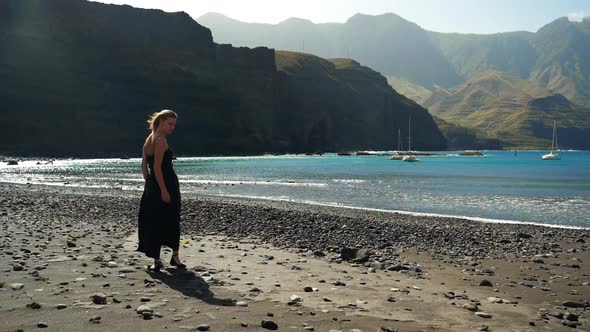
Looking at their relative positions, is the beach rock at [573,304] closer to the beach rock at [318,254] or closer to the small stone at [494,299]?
the small stone at [494,299]

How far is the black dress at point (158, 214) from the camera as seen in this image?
1055 cm

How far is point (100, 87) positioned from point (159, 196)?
182448 mm

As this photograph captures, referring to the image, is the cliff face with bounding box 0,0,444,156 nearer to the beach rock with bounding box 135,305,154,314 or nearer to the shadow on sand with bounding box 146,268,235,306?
the shadow on sand with bounding box 146,268,235,306

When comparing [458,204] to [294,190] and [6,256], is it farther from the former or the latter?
[6,256]

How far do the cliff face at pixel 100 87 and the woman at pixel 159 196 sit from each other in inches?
6433

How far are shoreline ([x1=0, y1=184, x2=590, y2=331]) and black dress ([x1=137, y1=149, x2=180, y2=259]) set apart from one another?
2.04 ft

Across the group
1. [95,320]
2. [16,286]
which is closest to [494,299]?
[95,320]

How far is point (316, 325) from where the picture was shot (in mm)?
7297

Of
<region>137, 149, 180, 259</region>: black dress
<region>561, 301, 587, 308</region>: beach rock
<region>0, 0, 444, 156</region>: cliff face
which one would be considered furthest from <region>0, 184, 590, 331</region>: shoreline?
<region>0, 0, 444, 156</region>: cliff face

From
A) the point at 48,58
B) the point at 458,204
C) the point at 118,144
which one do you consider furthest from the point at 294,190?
the point at 48,58

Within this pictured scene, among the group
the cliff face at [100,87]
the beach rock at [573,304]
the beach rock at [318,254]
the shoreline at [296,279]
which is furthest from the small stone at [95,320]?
the cliff face at [100,87]

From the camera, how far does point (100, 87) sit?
178m

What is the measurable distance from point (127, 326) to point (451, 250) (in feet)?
39.1

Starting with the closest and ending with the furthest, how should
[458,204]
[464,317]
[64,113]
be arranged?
[464,317] < [458,204] < [64,113]
